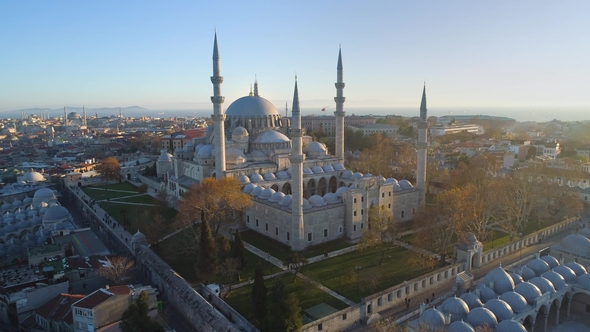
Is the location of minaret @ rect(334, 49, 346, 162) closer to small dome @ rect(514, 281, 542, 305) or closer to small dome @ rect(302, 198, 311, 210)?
small dome @ rect(302, 198, 311, 210)

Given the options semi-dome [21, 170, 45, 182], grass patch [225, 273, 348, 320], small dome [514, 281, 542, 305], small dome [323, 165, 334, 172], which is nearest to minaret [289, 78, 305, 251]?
grass patch [225, 273, 348, 320]

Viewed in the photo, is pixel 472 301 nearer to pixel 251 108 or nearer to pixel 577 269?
pixel 577 269

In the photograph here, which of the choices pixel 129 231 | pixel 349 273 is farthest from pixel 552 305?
pixel 129 231

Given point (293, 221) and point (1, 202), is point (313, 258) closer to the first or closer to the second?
point (293, 221)

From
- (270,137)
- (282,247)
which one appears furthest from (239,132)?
(282,247)

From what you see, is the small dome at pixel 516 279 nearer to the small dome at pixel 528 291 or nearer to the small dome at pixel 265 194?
the small dome at pixel 528 291

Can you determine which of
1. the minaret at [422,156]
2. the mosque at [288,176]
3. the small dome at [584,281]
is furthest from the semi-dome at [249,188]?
the small dome at [584,281]
